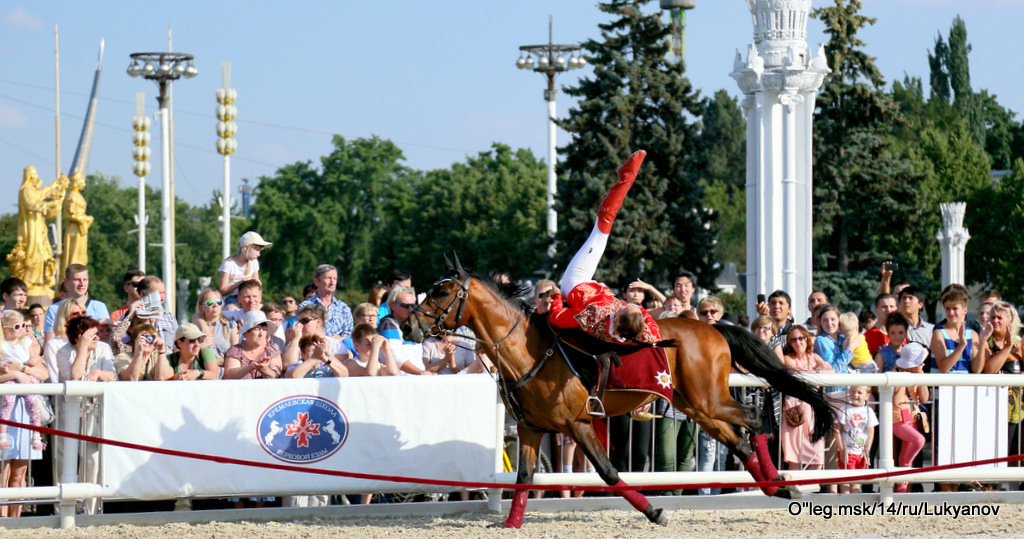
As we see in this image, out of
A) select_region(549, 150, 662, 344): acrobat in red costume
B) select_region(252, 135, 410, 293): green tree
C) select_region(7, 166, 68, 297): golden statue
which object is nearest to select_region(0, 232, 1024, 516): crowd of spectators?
select_region(549, 150, 662, 344): acrobat in red costume

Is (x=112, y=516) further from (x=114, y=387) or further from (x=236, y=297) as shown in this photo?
(x=236, y=297)

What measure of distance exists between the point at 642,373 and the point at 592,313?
1.93 feet

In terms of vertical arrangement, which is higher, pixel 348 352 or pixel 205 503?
pixel 348 352

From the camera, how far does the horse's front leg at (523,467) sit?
913 cm

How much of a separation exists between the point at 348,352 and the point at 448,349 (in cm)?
84

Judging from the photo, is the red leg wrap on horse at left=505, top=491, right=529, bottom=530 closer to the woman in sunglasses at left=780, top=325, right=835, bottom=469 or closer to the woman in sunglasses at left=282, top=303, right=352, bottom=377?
the woman in sunglasses at left=282, top=303, right=352, bottom=377

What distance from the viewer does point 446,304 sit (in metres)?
8.89

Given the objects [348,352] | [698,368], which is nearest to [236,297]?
[348,352]

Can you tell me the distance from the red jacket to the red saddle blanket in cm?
13

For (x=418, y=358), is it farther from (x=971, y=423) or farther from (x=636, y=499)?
(x=971, y=423)

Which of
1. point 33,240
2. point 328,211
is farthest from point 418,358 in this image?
point 328,211

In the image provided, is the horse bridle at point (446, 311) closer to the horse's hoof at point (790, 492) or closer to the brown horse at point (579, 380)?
the brown horse at point (579, 380)

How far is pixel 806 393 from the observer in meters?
9.41

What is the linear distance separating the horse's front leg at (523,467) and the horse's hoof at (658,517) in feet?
2.82
